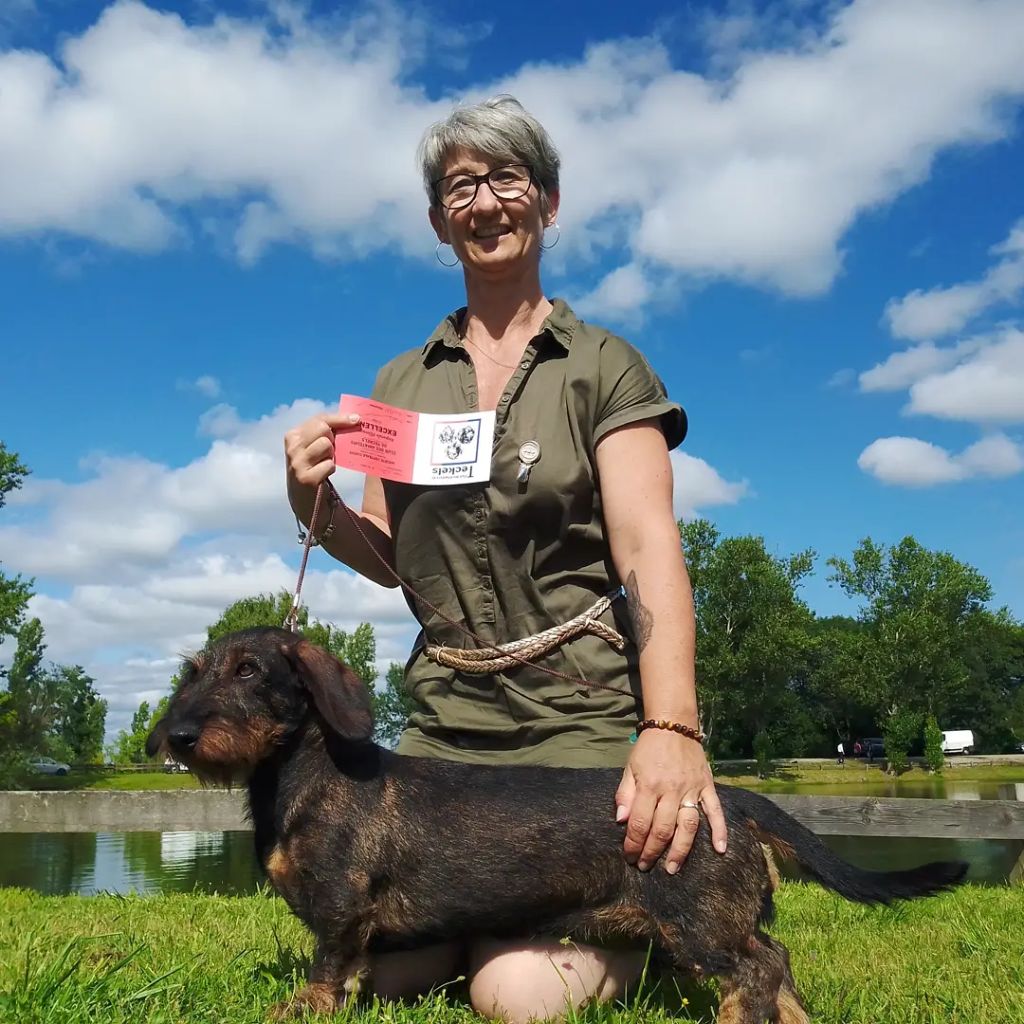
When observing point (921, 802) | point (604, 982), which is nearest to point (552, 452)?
point (604, 982)

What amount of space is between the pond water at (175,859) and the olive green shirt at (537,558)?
8440mm

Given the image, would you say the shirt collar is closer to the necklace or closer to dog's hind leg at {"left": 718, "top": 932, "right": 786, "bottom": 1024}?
the necklace

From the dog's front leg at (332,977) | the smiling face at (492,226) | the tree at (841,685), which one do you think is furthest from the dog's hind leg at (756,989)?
the tree at (841,685)

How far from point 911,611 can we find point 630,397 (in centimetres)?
7331

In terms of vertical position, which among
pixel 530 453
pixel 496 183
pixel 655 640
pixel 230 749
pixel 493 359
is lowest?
pixel 230 749

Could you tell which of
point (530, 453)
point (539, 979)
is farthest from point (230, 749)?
point (530, 453)

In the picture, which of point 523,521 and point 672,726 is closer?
point 672,726

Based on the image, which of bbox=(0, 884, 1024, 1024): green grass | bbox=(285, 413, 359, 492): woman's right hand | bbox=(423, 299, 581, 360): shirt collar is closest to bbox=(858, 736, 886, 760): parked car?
bbox=(0, 884, 1024, 1024): green grass

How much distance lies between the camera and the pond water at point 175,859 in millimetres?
13977

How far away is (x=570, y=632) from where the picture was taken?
420 cm

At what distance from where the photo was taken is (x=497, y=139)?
439cm

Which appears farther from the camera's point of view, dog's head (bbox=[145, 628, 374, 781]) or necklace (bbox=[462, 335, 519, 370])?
necklace (bbox=[462, 335, 519, 370])

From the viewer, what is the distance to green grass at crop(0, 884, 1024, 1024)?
335 centimetres

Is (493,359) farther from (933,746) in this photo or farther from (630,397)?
(933,746)
